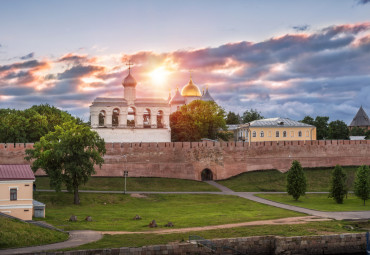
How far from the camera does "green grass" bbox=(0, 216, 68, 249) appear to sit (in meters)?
23.1

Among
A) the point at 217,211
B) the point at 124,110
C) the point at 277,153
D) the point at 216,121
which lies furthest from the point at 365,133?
the point at 217,211

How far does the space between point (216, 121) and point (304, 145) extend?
14673 millimetres

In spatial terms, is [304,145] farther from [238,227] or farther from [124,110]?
[238,227]

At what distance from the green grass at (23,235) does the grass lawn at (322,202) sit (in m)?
18.3

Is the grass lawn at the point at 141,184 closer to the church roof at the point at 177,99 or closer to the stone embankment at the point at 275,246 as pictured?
the stone embankment at the point at 275,246

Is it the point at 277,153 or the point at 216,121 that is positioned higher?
the point at 216,121

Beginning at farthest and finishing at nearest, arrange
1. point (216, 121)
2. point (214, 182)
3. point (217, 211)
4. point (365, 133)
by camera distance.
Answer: point (365, 133)
point (216, 121)
point (214, 182)
point (217, 211)

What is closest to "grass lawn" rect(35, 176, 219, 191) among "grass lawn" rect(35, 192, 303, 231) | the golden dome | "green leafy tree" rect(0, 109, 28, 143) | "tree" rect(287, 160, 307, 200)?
"grass lawn" rect(35, 192, 303, 231)

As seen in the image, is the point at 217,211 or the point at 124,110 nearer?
the point at 217,211

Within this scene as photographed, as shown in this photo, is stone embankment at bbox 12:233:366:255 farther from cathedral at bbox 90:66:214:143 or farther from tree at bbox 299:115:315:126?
tree at bbox 299:115:315:126

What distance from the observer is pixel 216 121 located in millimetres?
66438

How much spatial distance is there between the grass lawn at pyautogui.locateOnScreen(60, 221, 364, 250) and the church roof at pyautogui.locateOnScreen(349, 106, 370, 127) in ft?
274

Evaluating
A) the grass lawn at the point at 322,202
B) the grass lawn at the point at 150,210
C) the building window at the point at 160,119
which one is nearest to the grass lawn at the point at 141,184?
the grass lawn at the point at 150,210

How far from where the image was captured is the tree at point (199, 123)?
A: 65.4m
